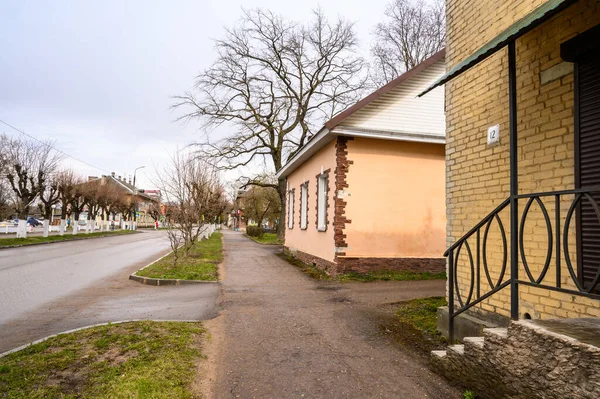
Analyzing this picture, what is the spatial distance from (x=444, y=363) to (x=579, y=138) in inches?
99.4

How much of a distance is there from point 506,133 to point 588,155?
3.80ft

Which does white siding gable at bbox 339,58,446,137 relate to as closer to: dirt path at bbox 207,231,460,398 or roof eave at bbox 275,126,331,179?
roof eave at bbox 275,126,331,179

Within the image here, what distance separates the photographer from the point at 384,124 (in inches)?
470

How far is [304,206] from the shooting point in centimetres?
1689

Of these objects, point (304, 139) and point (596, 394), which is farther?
point (304, 139)

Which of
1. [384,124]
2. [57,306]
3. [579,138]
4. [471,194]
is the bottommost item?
[57,306]

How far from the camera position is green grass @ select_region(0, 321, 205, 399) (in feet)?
11.8

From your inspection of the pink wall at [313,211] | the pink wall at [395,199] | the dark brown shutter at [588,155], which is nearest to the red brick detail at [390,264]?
the pink wall at [395,199]

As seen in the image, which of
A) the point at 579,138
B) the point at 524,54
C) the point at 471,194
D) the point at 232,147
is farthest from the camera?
the point at 232,147

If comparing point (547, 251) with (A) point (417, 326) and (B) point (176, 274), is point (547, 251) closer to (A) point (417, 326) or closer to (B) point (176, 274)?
(A) point (417, 326)

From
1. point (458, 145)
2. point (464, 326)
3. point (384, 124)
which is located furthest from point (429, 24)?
point (464, 326)

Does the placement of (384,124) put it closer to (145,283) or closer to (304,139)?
(145,283)

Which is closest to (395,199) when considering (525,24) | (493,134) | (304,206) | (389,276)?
(389,276)

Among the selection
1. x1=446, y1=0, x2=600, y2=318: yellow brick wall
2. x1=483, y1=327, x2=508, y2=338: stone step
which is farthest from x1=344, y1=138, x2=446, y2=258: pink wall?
x1=483, y1=327, x2=508, y2=338: stone step
